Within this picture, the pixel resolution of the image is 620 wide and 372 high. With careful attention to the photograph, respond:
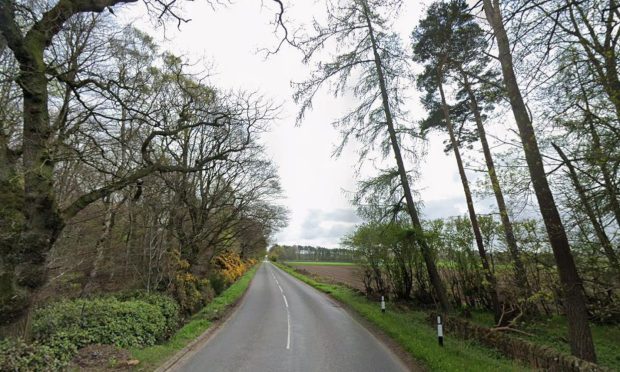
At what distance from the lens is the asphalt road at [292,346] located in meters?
7.74

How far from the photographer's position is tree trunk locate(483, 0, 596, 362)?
7.26m

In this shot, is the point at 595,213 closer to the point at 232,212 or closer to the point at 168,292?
the point at 168,292

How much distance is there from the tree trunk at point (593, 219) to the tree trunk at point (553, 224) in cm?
54

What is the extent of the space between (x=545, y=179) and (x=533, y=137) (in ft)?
4.43

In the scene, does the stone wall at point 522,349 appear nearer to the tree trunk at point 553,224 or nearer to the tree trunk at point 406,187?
the tree trunk at point 553,224

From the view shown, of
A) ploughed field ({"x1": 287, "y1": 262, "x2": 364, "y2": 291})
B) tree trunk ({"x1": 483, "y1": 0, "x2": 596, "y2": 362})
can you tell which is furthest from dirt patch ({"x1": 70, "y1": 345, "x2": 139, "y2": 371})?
ploughed field ({"x1": 287, "y1": 262, "x2": 364, "y2": 291})

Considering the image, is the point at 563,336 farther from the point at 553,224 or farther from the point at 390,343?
the point at 553,224

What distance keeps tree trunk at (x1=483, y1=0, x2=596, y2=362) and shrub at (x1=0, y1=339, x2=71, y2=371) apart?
1013 cm

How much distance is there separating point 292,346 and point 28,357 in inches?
234

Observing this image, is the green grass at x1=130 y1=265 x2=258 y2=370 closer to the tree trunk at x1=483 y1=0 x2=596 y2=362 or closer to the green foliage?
the green foliage

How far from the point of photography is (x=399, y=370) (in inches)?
294

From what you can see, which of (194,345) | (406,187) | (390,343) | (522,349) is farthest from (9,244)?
(406,187)

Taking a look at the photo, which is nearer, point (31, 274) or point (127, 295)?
point (31, 274)

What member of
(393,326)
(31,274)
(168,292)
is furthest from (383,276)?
(31,274)
